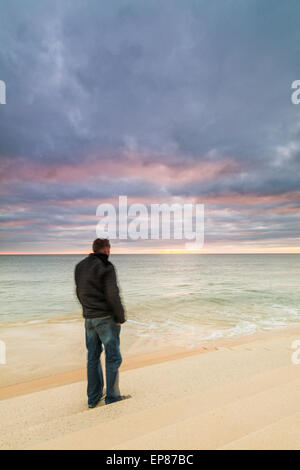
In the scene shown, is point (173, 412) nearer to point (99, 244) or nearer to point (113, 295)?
point (113, 295)

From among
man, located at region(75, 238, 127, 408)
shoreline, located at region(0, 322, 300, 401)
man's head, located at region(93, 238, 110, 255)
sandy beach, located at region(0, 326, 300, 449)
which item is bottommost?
shoreline, located at region(0, 322, 300, 401)

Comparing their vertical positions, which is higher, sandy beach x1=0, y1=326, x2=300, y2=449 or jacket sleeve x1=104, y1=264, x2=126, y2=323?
jacket sleeve x1=104, y1=264, x2=126, y2=323

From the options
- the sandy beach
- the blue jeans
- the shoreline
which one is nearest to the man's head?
the blue jeans

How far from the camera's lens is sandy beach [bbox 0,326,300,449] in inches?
96.6

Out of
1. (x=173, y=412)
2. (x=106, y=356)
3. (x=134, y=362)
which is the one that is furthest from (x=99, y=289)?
(x=134, y=362)

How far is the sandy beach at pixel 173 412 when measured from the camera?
8.05 ft

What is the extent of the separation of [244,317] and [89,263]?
11.1 m

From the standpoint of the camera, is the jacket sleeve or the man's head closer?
the jacket sleeve

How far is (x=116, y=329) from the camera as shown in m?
3.76

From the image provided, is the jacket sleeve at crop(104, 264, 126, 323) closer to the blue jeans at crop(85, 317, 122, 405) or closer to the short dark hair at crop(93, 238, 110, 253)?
the blue jeans at crop(85, 317, 122, 405)

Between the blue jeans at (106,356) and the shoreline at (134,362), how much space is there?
182cm

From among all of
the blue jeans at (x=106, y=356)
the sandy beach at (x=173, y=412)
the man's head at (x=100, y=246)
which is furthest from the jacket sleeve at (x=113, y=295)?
the sandy beach at (x=173, y=412)
